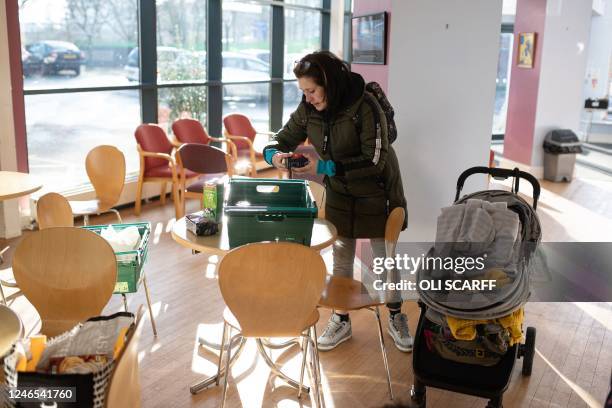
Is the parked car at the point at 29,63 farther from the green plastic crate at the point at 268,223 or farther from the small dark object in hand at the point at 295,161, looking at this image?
the green plastic crate at the point at 268,223

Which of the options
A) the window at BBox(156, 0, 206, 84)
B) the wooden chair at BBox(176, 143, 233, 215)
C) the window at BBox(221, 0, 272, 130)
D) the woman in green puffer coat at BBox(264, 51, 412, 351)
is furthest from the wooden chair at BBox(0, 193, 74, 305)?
the window at BBox(221, 0, 272, 130)

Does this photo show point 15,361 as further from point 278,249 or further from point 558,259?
point 558,259

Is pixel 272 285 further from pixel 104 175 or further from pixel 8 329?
pixel 104 175

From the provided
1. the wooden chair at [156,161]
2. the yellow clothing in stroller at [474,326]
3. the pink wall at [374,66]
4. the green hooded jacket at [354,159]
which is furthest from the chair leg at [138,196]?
the yellow clothing in stroller at [474,326]

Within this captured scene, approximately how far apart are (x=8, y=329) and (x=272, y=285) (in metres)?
1.05

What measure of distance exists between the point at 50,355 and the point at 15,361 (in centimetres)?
15

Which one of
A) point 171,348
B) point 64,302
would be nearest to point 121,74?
point 171,348

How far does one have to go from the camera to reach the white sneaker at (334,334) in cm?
395

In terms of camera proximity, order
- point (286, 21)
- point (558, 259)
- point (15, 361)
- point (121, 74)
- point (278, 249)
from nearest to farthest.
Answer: point (15, 361)
point (278, 249)
point (558, 259)
point (121, 74)
point (286, 21)

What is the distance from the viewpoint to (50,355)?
2184 millimetres

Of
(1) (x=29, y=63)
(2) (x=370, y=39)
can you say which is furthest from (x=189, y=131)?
(2) (x=370, y=39)

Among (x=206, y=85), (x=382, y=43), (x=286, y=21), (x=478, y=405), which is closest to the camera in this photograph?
(x=478, y=405)

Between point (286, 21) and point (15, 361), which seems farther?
point (286, 21)

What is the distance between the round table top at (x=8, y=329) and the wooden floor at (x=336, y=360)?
39.6 inches
